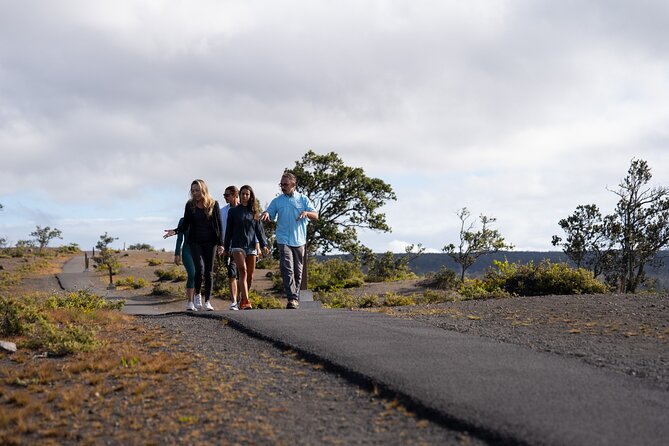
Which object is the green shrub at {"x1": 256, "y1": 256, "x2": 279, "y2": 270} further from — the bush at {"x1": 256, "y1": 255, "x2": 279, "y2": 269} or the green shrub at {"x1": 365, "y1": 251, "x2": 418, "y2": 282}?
the green shrub at {"x1": 365, "y1": 251, "x2": 418, "y2": 282}

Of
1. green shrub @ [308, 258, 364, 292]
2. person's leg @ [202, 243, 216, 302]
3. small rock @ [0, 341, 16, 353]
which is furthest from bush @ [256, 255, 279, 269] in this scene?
small rock @ [0, 341, 16, 353]

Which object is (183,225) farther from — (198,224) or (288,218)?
(288,218)

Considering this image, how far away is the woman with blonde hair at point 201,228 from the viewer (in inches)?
428

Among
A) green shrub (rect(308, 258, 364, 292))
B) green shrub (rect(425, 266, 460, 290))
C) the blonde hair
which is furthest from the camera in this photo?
green shrub (rect(308, 258, 364, 292))

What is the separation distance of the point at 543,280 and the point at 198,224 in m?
7.88

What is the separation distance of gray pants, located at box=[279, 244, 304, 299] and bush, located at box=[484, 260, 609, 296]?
5.31m

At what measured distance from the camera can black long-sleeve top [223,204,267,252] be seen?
36.6ft

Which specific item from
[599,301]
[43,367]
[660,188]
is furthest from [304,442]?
[660,188]

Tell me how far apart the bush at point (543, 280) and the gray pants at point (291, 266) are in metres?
5.31

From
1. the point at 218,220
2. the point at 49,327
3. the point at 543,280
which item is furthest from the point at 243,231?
the point at 543,280

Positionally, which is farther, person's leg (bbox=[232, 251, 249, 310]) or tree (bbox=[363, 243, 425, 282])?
tree (bbox=[363, 243, 425, 282])

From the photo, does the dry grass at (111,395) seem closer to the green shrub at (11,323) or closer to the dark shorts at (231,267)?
the green shrub at (11,323)

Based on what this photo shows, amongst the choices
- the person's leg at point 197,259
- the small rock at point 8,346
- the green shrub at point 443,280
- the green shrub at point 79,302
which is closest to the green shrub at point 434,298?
the person's leg at point 197,259

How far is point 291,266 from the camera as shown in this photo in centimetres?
1136
